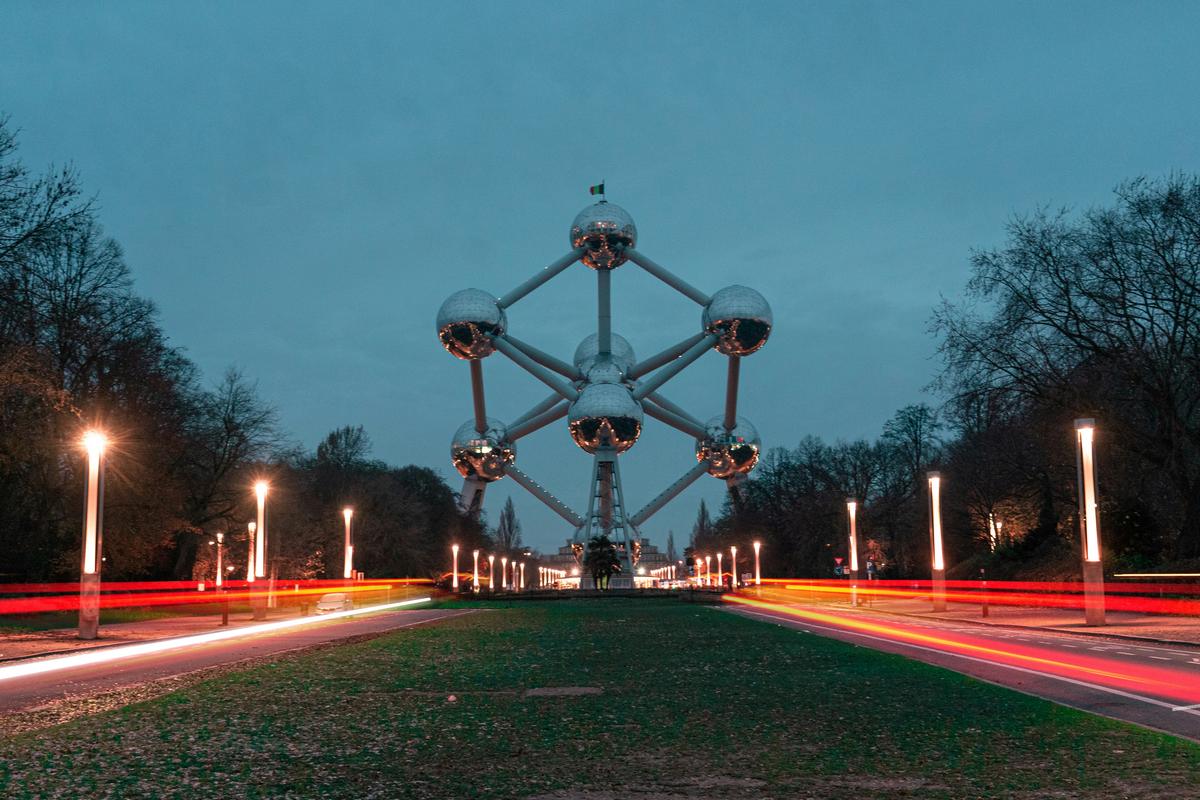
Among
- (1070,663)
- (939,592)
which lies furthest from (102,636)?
(939,592)

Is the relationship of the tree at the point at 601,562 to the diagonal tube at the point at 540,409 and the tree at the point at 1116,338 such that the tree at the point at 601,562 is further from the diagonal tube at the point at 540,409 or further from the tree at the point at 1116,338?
the tree at the point at 1116,338

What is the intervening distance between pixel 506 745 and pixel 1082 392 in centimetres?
2946

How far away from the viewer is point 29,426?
30703 mm

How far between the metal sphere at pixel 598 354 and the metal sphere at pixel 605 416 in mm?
4742

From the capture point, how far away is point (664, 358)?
9019cm

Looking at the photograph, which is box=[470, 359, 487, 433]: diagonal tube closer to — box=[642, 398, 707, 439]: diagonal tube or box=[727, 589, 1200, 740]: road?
box=[642, 398, 707, 439]: diagonal tube

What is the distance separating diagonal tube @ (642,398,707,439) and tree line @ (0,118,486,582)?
34658mm

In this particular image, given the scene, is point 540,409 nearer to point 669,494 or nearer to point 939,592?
point 669,494

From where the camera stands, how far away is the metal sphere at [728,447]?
92.2 metres

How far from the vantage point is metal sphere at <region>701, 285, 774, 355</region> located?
85.3 m

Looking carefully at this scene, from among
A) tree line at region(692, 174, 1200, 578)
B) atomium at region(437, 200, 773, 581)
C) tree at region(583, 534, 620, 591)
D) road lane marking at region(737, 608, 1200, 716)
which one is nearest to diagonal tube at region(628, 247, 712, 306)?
atomium at region(437, 200, 773, 581)

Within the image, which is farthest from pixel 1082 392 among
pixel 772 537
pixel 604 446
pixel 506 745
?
pixel 772 537

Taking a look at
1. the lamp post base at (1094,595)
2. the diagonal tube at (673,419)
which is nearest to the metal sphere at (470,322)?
the diagonal tube at (673,419)

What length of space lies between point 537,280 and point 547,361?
7259 millimetres
